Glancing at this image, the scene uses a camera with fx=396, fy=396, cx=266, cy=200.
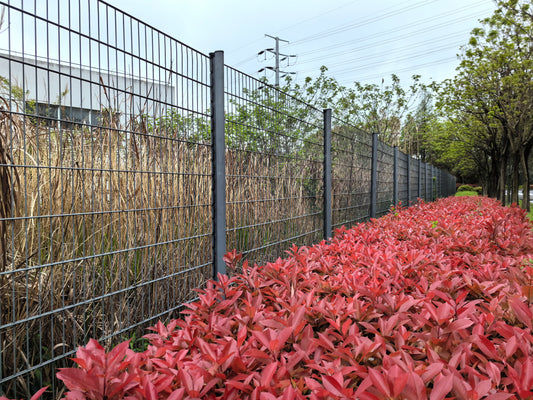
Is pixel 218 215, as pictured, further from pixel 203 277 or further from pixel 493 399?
pixel 493 399

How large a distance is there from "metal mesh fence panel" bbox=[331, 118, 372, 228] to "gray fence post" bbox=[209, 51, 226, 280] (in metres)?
2.96

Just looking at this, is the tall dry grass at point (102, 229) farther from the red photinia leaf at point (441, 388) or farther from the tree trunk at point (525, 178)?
the tree trunk at point (525, 178)

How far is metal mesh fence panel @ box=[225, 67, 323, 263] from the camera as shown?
3.47m

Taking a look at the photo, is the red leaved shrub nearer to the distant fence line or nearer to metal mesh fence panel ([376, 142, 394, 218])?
the distant fence line

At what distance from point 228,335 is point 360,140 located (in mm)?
5925

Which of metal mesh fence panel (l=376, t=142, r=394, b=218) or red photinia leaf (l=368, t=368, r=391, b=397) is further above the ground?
metal mesh fence panel (l=376, t=142, r=394, b=218)

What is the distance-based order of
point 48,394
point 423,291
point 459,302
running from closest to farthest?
point 459,302
point 423,291
point 48,394

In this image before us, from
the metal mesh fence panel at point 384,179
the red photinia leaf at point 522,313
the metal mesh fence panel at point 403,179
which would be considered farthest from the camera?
the metal mesh fence panel at point 403,179

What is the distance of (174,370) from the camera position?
120 cm

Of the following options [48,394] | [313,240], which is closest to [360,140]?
[313,240]

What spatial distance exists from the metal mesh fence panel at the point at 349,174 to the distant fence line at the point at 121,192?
1451 mm

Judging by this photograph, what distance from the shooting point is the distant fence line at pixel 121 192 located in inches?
83.6

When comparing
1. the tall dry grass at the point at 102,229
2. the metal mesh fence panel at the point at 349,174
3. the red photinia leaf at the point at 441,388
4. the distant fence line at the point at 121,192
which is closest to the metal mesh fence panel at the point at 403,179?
the metal mesh fence panel at the point at 349,174

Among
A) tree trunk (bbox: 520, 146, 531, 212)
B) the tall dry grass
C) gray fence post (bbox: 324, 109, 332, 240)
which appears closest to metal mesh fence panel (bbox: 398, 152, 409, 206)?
tree trunk (bbox: 520, 146, 531, 212)
